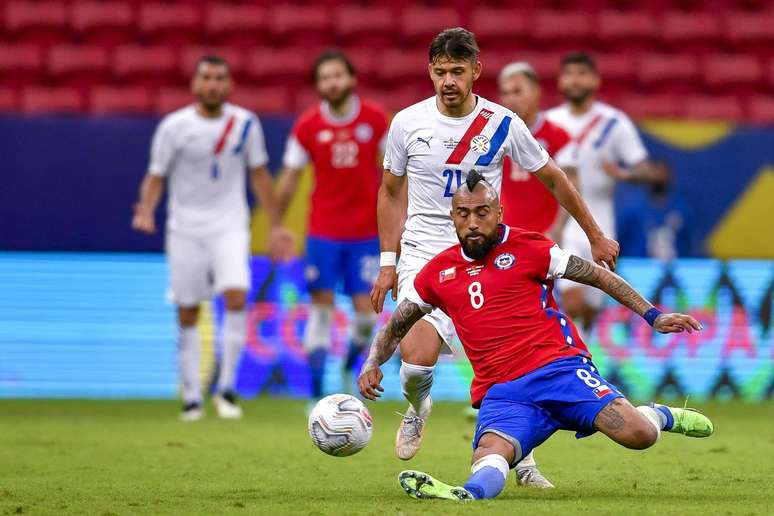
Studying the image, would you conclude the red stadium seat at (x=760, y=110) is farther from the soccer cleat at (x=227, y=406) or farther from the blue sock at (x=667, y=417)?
the blue sock at (x=667, y=417)

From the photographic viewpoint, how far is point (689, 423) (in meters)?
6.51

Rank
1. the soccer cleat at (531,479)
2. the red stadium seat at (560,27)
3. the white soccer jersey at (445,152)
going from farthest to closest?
the red stadium seat at (560,27)
the white soccer jersey at (445,152)
the soccer cleat at (531,479)

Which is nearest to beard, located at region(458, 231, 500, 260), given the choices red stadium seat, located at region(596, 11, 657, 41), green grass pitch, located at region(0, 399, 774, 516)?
green grass pitch, located at region(0, 399, 774, 516)

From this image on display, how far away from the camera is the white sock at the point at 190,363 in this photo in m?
10.8

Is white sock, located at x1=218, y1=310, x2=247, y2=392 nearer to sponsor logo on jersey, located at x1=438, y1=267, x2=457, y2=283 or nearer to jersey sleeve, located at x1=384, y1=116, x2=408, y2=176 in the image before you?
jersey sleeve, located at x1=384, y1=116, x2=408, y2=176

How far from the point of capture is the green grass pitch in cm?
594

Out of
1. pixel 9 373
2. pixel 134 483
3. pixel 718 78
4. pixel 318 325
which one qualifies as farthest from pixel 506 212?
pixel 718 78

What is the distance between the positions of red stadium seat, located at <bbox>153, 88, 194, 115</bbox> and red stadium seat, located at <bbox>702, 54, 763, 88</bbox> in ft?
17.2

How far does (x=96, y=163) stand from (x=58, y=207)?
490 millimetres

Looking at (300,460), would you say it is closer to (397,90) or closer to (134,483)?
(134,483)

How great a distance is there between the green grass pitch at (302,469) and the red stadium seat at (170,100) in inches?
145

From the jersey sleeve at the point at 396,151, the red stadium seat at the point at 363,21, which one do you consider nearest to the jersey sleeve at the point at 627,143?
the red stadium seat at the point at 363,21

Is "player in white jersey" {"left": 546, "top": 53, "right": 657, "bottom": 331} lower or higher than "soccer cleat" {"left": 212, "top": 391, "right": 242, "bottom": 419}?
higher

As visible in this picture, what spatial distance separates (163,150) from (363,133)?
1.48m
